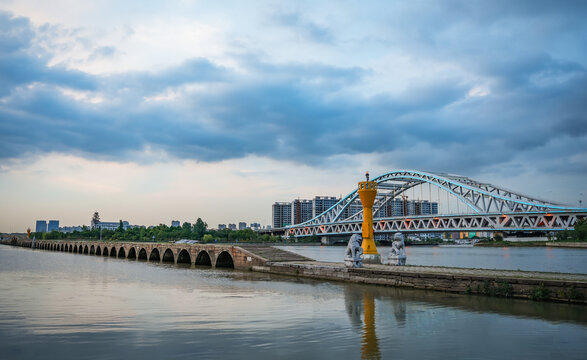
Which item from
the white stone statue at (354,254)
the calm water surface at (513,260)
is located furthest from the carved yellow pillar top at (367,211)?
the calm water surface at (513,260)

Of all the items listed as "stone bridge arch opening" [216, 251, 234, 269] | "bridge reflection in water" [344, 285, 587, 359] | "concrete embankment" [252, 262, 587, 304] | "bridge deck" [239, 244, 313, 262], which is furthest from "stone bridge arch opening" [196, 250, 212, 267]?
"bridge reflection in water" [344, 285, 587, 359]

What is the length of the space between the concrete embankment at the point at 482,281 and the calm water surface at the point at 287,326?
0.62 metres

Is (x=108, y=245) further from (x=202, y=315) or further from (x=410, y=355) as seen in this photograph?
(x=410, y=355)

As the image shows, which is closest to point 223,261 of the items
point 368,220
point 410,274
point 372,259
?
point 368,220

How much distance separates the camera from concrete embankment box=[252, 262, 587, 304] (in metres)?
14.9

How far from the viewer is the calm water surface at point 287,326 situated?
9.47m

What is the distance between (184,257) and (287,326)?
123 feet

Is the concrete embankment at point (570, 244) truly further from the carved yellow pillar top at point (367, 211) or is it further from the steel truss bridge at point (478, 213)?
the carved yellow pillar top at point (367, 211)

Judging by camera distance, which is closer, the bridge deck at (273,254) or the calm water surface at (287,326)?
the calm water surface at (287,326)

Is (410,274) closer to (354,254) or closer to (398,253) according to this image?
(354,254)

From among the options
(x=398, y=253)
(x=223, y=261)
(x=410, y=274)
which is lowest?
(x=223, y=261)

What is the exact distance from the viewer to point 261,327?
1213cm

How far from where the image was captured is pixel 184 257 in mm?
47438

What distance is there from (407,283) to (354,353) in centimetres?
1169
